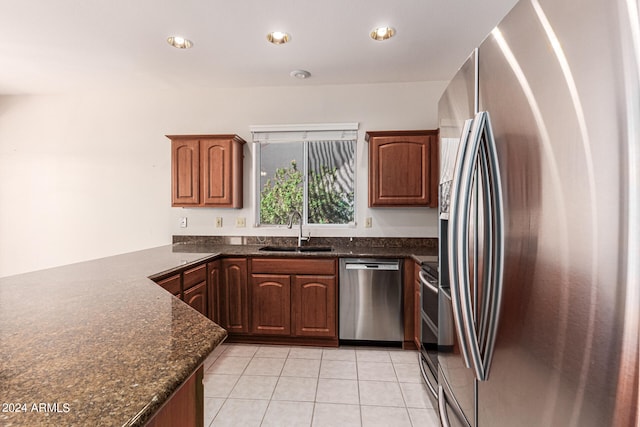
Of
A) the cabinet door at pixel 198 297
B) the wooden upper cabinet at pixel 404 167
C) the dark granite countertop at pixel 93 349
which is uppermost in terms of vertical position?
the wooden upper cabinet at pixel 404 167

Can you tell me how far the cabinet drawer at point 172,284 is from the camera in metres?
1.98

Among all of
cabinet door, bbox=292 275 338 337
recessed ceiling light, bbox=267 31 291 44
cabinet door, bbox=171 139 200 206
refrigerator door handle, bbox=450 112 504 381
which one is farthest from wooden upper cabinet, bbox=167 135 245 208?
refrigerator door handle, bbox=450 112 504 381

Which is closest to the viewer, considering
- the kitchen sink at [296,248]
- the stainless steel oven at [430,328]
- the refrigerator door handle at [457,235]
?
the refrigerator door handle at [457,235]

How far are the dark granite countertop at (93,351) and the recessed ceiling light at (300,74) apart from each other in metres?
2.47

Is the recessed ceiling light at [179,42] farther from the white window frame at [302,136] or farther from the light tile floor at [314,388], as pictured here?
the light tile floor at [314,388]

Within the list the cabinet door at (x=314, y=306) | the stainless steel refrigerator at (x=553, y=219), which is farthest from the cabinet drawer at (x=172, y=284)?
the stainless steel refrigerator at (x=553, y=219)

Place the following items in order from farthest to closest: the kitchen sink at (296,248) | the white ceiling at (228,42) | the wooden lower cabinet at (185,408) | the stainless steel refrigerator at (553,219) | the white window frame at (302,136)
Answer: the white window frame at (302,136)
the kitchen sink at (296,248)
the white ceiling at (228,42)
the wooden lower cabinet at (185,408)
the stainless steel refrigerator at (553,219)

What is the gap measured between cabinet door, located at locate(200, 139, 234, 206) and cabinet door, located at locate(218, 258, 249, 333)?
71cm

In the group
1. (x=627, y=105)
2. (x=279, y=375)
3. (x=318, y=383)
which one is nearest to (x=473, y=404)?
(x=627, y=105)

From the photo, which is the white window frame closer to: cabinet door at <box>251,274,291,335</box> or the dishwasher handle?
the dishwasher handle

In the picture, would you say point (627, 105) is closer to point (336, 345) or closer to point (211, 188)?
point (336, 345)

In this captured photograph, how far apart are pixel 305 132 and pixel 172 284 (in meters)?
2.10

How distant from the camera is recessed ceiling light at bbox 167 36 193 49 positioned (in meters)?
2.46

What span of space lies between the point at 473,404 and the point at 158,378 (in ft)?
3.21
